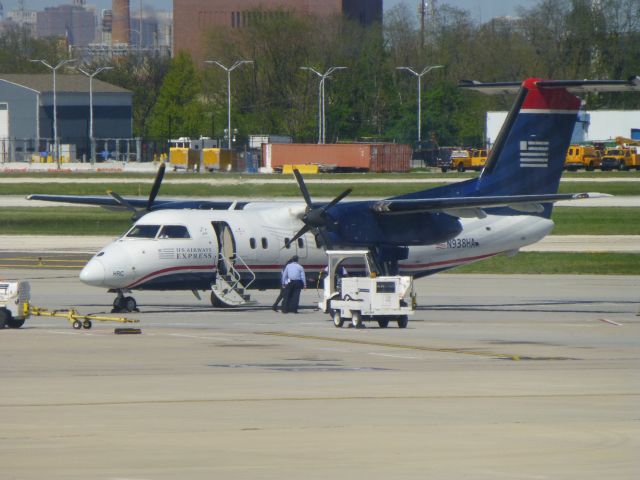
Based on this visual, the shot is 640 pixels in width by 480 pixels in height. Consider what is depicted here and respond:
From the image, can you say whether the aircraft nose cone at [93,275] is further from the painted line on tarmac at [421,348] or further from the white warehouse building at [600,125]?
the white warehouse building at [600,125]

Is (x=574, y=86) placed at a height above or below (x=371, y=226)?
above

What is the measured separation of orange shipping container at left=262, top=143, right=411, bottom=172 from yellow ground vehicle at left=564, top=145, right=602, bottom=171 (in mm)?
14412

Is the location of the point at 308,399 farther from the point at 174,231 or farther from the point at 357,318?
the point at 174,231

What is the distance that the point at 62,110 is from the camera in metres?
142

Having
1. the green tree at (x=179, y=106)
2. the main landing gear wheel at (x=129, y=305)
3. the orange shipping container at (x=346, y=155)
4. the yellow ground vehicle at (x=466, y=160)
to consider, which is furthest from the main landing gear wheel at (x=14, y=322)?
the green tree at (x=179, y=106)

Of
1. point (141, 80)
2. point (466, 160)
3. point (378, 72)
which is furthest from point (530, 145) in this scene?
point (141, 80)

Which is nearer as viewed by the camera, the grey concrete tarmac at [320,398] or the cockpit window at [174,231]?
the grey concrete tarmac at [320,398]

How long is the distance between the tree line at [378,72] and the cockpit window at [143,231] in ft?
331

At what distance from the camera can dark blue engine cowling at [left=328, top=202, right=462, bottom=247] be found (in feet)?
105

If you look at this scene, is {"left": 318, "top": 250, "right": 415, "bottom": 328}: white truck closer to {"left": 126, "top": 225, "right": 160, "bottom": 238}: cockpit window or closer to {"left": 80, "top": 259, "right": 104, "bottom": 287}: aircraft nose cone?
{"left": 126, "top": 225, "right": 160, "bottom": 238}: cockpit window

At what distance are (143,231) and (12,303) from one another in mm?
5044

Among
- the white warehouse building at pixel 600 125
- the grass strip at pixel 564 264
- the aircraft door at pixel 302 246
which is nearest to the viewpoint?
the aircraft door at pixel 302 246

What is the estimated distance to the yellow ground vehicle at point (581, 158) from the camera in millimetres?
107506

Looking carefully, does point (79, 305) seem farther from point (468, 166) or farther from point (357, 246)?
point (468, 166)
